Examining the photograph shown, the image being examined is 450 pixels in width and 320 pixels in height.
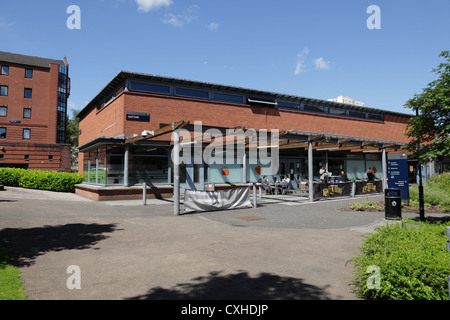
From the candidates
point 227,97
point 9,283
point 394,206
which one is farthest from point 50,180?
point 394,206

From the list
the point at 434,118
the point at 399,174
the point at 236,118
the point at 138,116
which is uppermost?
the point at 236,118

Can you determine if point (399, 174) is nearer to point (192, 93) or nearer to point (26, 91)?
point (192, 93)

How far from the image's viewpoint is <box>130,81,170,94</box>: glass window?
1910 cm

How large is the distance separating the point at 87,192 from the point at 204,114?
31.4 feet

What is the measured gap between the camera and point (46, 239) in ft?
25.1

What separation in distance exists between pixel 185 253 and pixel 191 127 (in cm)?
847

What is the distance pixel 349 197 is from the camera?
730 inches

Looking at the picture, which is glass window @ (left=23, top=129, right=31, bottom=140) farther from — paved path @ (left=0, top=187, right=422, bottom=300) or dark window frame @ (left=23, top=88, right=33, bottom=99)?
paved path @ (left=0, top=187, right=422, bottom=300)

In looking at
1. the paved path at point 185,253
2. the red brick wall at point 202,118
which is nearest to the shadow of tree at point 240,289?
the paved path at point 185,253

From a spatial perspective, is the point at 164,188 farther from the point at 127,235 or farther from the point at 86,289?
the point at 86,289

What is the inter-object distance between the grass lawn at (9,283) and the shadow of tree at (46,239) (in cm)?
26

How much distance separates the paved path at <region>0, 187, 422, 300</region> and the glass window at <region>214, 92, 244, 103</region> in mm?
12466

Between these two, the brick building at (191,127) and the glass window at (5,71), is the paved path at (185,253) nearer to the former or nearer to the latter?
the brick building at (191,127)

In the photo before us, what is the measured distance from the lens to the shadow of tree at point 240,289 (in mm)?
4227
